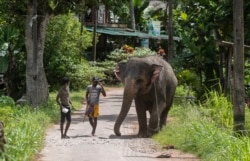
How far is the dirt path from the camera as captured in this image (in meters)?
11.7

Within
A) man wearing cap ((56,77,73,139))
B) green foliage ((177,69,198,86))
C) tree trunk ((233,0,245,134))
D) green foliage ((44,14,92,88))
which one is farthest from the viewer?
green foliage ((44,14,92,88))

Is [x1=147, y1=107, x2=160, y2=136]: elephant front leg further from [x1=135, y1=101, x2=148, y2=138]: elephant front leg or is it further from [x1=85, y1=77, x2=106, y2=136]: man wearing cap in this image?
[x1=85, y1=77, x2=106, y2=136]: man wearing cap

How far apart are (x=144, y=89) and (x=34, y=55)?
699 cm

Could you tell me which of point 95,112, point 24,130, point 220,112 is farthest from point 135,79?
point 24,130

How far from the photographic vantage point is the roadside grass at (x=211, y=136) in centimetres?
974

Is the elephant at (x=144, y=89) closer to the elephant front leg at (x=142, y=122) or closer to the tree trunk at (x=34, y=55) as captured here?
the elephant front leg at (x=142, y=122)

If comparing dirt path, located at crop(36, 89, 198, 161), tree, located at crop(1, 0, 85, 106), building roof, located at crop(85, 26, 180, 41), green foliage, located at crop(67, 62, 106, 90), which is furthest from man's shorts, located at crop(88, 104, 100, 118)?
building roof, located at crop(85, 26, 180, 41)

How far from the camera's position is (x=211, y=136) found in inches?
452

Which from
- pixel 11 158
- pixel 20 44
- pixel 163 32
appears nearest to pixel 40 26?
pixel 20 44

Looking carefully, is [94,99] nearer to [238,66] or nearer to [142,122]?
[142,122]

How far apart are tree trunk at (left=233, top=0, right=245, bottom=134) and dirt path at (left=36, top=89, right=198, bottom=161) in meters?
1.21

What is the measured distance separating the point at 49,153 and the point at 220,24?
1071 centimetres

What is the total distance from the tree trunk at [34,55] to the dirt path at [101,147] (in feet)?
11.1

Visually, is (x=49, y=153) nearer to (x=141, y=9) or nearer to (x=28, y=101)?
(x=28, y=101)
